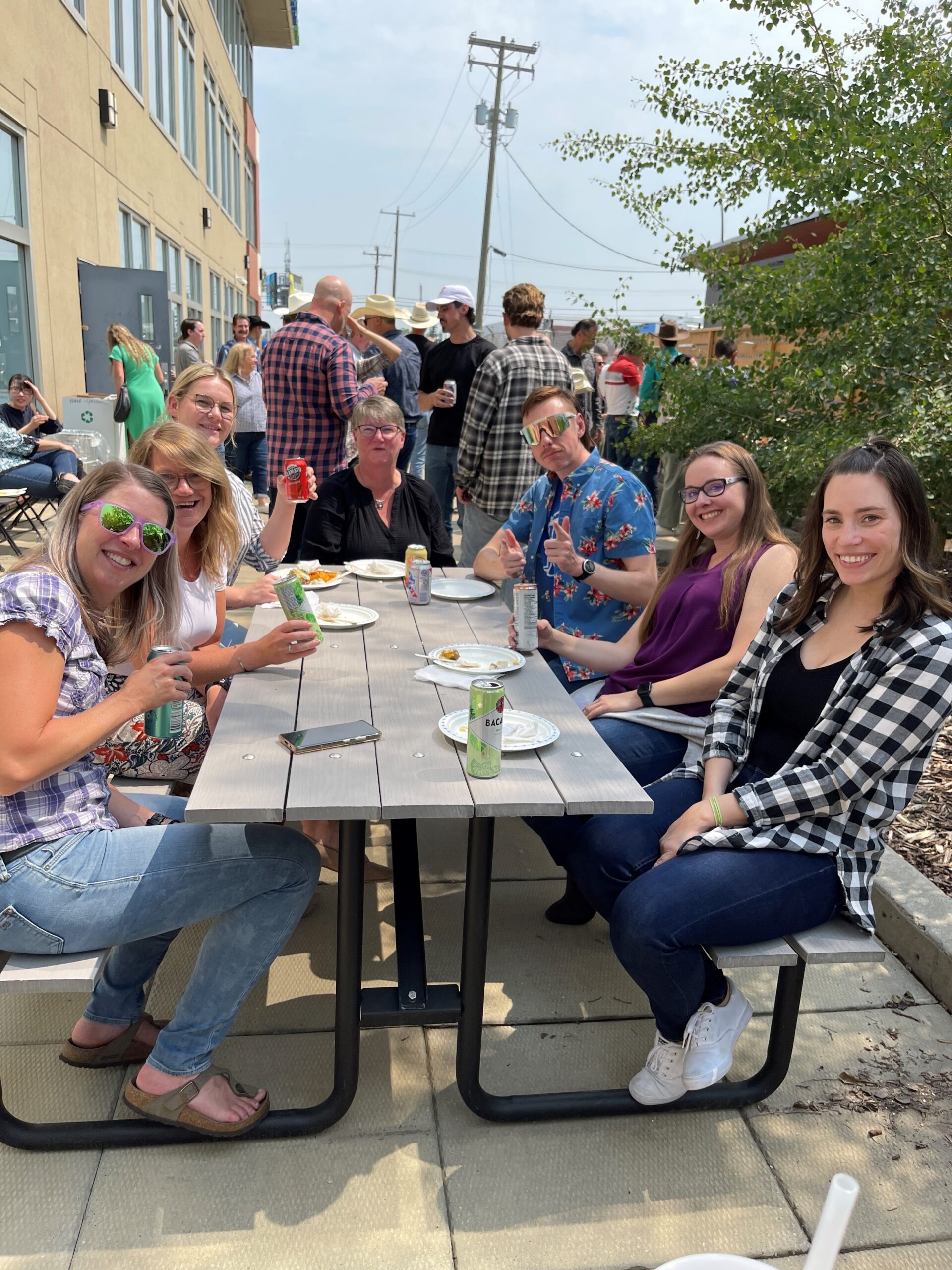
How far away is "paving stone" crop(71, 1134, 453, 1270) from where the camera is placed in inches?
70.3

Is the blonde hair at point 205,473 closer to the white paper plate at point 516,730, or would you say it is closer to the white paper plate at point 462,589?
the white paper plate at point 462,589

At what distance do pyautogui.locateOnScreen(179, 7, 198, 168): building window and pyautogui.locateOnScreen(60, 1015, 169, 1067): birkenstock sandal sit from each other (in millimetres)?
17608

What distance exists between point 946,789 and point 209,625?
2806 millimetres

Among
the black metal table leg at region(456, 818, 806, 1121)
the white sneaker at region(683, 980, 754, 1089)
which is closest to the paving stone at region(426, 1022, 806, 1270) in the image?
the black metal table leg at region(456, 818, 806, 1121)

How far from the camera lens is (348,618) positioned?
3.15 m

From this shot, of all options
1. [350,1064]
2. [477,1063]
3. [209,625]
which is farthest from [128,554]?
[477,1063]

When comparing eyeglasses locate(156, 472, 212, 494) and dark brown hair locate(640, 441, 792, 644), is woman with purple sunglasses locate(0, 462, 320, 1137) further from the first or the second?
dark brown hair locate(640, 441, 792, 644)

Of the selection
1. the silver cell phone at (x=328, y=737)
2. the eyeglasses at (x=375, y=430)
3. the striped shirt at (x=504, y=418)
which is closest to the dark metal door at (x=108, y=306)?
the striped shirt at (x=504, y=418)

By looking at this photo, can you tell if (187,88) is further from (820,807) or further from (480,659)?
(820,807)

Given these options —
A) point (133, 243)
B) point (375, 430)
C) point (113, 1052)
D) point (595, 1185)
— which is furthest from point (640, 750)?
point (133, 243)

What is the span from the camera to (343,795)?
184 centimetres

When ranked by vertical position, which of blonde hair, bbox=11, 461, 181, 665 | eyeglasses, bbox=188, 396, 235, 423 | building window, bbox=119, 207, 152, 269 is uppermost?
building window, bbox=119, 207, 152, 269

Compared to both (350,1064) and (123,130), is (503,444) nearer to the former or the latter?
(350,1064)

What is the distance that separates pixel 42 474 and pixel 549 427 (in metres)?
5.67
